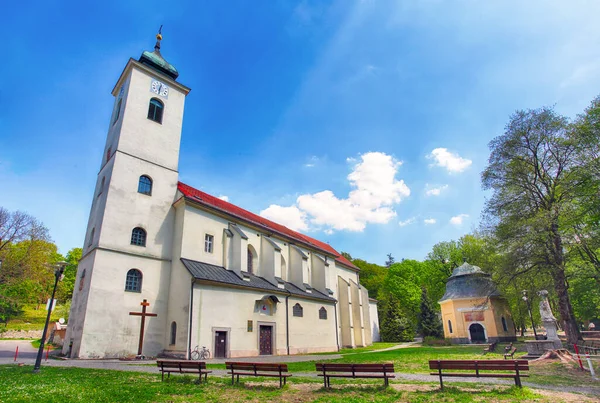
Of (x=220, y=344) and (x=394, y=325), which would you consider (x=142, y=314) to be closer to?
(x=220, y=344)

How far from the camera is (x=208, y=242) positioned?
76.8ft

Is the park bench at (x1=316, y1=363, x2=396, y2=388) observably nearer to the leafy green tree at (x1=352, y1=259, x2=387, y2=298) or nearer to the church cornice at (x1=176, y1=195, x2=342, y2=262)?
the church cornice at (x1=176, y1=195, x2=342, y2=262)

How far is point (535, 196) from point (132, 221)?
26.6 meters

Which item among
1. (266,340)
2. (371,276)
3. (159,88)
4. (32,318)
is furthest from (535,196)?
(32,318)

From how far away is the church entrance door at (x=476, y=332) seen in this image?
112 feet

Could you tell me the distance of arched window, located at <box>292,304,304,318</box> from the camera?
25797mm

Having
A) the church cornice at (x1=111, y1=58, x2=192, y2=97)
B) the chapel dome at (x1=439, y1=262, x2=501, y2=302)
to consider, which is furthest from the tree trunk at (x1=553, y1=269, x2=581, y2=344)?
the church cornice at (x1=111, y1=58, x2=192, y2=97)

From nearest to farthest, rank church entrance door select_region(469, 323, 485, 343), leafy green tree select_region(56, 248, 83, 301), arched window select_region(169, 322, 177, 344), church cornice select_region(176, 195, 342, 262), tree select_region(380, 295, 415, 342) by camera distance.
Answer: arched window select_region(169, 322, 177, 344) → church cornice select_region(176, 195, 342, 262) → church entrance door select_region(469, 323, 485, 343) → tree select_region(380, 295, 415, 342) → leafy green tree select_region(56, 248, 83, 301)

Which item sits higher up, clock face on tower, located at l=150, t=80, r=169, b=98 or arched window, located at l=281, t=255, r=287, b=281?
clock face on tower, located at l=150, t=80, r=169, b=98

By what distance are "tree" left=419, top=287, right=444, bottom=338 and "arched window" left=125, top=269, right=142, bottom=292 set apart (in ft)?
117

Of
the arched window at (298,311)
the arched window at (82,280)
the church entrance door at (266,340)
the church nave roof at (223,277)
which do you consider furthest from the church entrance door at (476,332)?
the arched window at (82,280)

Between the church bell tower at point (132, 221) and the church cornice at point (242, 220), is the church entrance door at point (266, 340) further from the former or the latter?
the church cornice at point (242, 220)

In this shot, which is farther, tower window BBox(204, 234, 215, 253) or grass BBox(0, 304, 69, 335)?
grass BBox(0, 304, 69, 335)

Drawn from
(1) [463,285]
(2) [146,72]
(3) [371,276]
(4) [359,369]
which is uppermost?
(2) [146,72]
